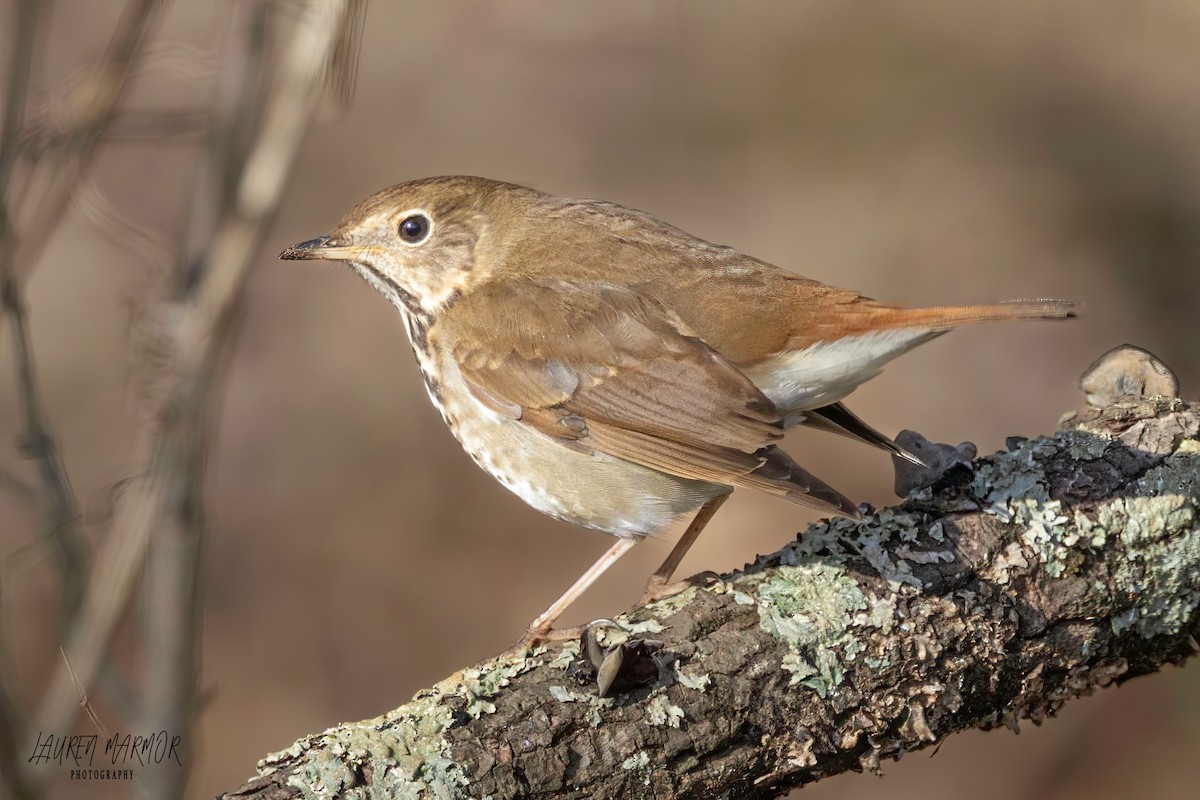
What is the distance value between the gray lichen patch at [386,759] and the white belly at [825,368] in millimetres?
1366

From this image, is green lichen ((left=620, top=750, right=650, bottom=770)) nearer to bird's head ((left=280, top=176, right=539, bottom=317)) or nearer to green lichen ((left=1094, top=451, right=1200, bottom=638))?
green lichen ((left=1094, top=451, right=1200, bottom=638))

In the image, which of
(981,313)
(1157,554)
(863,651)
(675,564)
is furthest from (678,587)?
(1157,554)

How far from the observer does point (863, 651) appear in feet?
9.87

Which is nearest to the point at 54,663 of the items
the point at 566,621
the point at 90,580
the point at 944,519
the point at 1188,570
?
the point at 566,621

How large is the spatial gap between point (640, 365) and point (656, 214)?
13.9 ft

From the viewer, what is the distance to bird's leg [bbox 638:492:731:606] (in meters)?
3.40

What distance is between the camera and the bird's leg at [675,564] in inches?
134

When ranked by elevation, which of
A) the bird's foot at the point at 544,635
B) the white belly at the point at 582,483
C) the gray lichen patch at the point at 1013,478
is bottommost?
the bird's foot at the point at 544,635

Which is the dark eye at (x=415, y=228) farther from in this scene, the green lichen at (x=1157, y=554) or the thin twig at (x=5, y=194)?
the green lichen at (x=1157, y=554)

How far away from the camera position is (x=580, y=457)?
3.59 metres

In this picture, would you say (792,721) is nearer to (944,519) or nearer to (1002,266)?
(944,519)

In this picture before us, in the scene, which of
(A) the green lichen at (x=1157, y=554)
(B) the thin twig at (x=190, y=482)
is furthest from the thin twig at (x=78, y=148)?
(A) the green lichen at (x=1157, y=554)

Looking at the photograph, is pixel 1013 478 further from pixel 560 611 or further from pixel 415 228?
pixel 415 228

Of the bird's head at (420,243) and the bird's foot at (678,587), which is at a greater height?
the bird's head at (420,243)
